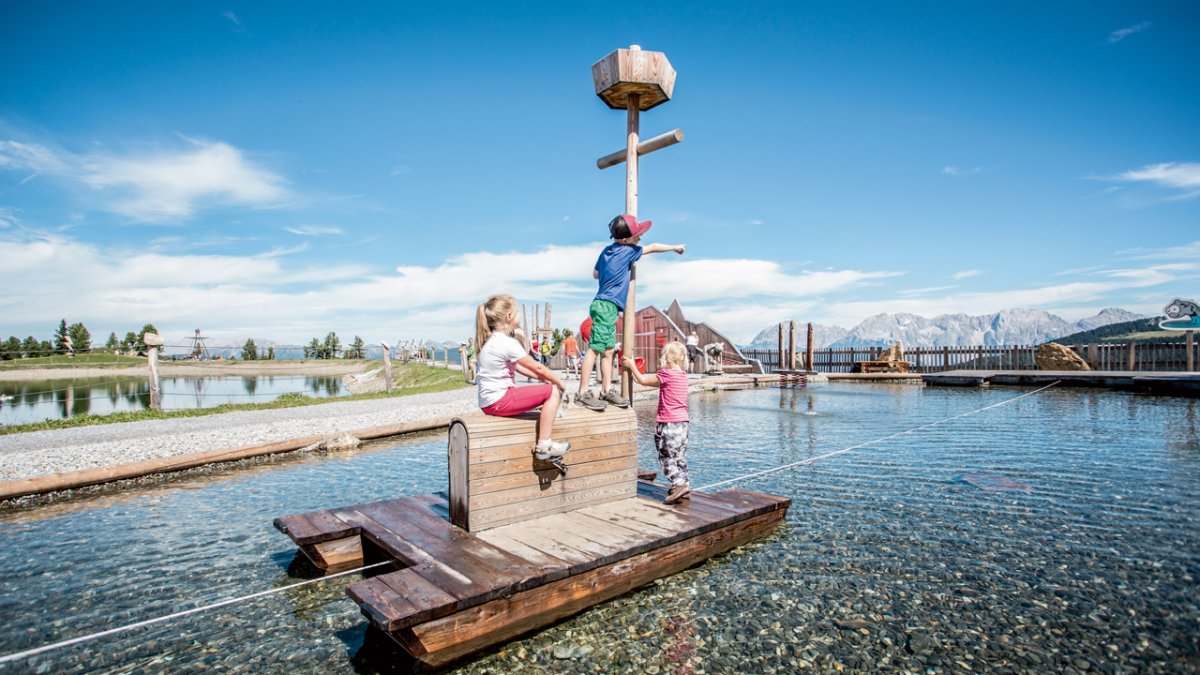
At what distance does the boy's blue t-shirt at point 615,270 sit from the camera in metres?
6.34

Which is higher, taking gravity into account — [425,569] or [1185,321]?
→ [1185,321]

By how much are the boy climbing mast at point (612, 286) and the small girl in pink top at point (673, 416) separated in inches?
17.5

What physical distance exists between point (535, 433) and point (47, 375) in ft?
196

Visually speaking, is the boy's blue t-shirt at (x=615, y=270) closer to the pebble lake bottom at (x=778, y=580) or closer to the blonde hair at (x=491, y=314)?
the blonde hair at (x=491, y=314)

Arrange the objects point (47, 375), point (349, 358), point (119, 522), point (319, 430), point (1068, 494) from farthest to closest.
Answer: point (349, 358) < point (47, 375) < point (319, 430) < point (1068, 494) < point (119, 522)

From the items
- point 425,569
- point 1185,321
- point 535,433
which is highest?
point 1185,321

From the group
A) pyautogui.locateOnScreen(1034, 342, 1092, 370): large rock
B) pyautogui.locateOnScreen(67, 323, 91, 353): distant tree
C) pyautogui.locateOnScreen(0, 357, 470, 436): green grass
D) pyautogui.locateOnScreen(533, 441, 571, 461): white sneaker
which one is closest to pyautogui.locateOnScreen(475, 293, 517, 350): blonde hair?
pyautogui.locateOnScreen(533, 441, 571, 461): white sneaker

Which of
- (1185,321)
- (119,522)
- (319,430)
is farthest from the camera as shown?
(1185,321)

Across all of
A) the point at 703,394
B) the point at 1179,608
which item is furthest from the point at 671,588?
the point at 703,394

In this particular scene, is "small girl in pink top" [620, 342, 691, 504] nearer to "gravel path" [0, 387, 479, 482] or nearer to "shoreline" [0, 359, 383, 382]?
"gravel path" [0, 387, 479, 482]

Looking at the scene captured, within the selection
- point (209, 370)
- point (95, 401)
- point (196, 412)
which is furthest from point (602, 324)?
point (209, 370)

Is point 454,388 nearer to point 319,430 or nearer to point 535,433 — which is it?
point 319,430

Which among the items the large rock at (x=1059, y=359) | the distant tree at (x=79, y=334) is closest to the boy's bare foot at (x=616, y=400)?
the large rock at (x=1059, y=359)

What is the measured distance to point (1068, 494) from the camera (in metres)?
8.00
